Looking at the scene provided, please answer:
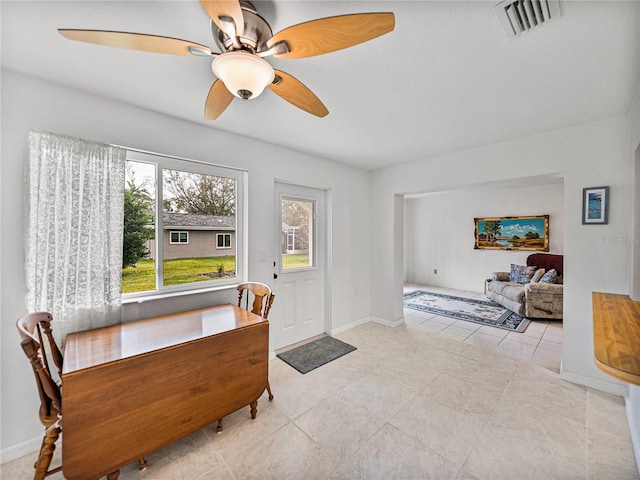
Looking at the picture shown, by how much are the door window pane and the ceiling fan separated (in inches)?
79.0

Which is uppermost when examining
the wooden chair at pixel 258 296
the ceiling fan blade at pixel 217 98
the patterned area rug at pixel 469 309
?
the ceiling fan blade at pixel 217 98

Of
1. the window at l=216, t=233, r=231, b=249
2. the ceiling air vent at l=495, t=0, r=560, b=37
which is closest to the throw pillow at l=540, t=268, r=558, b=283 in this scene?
the ceiling air vent at l=495, t=0, r=560, b=37

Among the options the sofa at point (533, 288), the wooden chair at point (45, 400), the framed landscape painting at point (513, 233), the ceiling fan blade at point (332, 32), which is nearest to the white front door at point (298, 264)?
the wooden chair at point (45, 400)

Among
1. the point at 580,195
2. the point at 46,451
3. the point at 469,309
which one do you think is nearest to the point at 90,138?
the point at 46,451

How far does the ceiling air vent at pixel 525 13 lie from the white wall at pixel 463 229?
17.7 ft

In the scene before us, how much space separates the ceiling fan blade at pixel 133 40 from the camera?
1000mm

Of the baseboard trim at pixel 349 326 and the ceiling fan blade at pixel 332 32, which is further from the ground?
the ceiling fan blade at pixel 332 32

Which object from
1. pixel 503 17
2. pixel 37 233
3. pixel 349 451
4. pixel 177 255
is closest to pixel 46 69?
pixel 37 233

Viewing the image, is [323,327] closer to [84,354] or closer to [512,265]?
[84,354]

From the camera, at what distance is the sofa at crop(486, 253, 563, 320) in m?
4.11

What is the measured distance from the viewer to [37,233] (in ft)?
5.49

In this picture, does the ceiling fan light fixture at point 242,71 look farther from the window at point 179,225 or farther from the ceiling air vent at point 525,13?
the window at point 179,225

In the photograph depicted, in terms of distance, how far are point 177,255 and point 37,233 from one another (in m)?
0.89

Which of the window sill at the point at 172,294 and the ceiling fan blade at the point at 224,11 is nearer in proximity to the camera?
the ceiling fan blade at the point at 224,11
